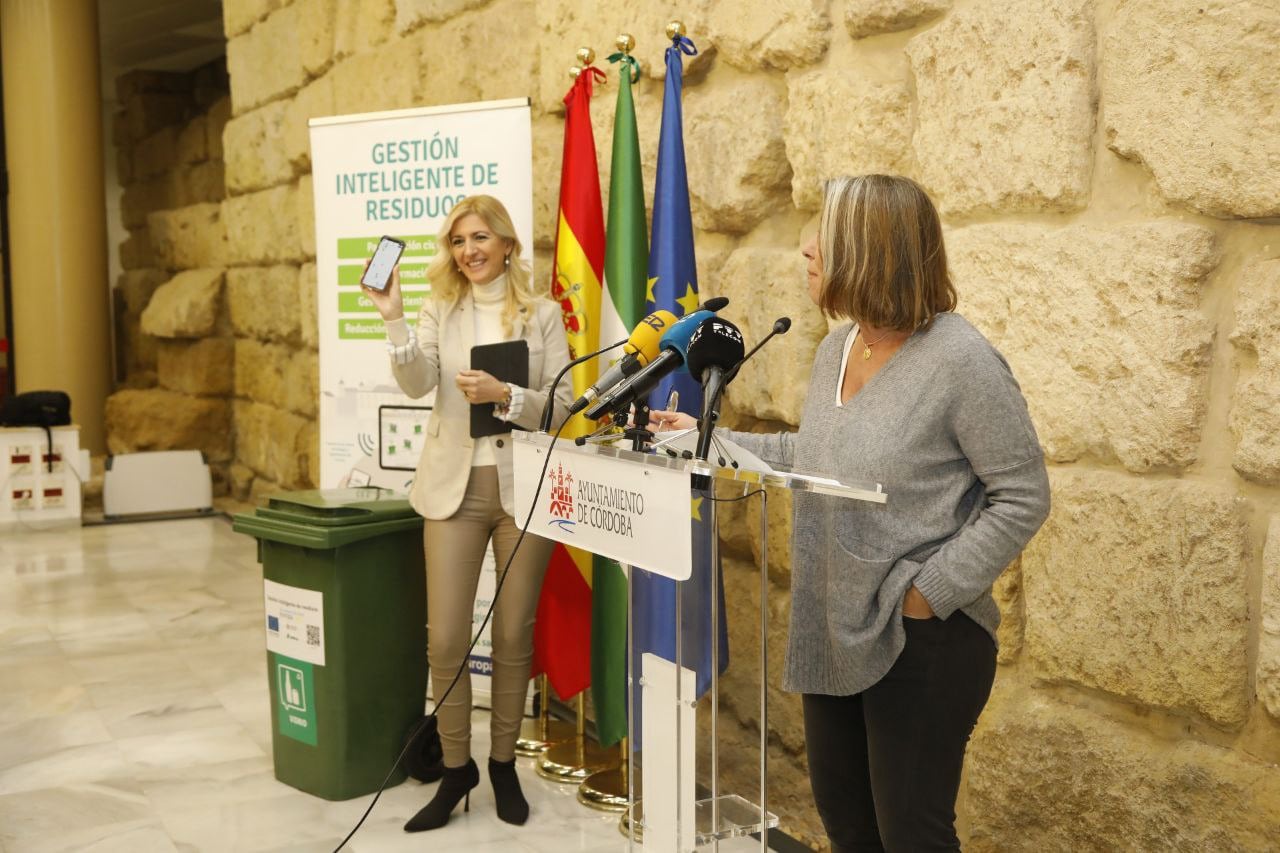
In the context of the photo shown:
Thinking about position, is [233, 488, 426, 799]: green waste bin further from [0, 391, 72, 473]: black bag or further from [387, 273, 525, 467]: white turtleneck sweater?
[0, 391, 72, 473]: black bag

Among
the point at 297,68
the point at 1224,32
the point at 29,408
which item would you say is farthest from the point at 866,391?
the point at 29,408

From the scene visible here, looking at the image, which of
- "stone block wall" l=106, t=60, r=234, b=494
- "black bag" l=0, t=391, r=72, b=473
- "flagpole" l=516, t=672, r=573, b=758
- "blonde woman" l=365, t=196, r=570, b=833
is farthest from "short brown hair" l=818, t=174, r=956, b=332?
"stone block wall" l=106, t=60, r=234, b=494

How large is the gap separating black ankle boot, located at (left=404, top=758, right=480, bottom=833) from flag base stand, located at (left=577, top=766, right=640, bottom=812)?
0.98 feet

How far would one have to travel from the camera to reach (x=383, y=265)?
2.88 meters

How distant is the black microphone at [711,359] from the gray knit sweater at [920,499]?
0.23m

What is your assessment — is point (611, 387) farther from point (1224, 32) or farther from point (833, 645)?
point (1224, 32)

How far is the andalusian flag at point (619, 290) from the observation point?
122 inches

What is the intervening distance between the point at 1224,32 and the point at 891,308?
2.40 feet

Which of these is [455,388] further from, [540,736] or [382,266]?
[540,736]

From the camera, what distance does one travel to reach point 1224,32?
74.5 inches

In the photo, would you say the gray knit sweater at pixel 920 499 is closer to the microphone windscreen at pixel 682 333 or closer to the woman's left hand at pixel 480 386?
the microphone windscreen at pixel 682 333

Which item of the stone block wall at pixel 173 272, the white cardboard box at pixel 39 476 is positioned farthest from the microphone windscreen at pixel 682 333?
the stone block wall at pixel 173 272

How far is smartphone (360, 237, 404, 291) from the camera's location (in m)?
2.85

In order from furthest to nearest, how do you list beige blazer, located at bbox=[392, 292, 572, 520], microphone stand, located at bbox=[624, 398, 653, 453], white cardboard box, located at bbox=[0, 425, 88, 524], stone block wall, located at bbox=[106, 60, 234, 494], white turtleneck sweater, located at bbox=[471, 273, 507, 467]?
stone block wall, located at bbox=[106, 60, 234, 494] < white cardboard box, located at bbox=[0, 425, 88, 524] < white turtleneck sweater, located at bbox=[471, 273, 507, 467] < beige blazer, located at bbox=[392, 292, 572, 520] < microphone stand, located at bbox=[624, 398, 653, 453]
